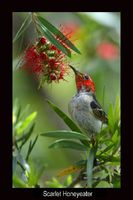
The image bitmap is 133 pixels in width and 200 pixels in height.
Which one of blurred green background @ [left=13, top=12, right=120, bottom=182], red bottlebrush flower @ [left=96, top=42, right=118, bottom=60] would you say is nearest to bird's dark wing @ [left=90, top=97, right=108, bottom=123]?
blurred green background @ [left=13, top=12, right=120, bottom=182]

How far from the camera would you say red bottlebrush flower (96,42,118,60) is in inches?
211

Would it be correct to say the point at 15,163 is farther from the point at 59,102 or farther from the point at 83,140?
the point at 59,102

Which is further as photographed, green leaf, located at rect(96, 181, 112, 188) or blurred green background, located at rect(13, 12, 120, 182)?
blurred green background, located at rect(13, 12, 120, 182)

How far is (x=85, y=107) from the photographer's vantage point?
420cm

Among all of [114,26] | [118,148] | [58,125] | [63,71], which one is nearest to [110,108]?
[118,148]

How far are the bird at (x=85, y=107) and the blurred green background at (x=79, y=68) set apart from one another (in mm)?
439

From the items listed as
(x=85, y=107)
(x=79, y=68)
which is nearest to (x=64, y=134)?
(x=85, y=107)

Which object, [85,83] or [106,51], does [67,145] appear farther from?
[106,51]

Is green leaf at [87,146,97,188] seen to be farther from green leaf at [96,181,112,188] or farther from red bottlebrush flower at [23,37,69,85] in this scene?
red bottlebrush flower at [23,37,69,85]

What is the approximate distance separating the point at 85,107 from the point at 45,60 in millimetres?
1177

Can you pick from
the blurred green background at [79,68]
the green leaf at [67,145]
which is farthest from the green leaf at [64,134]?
the blurred green background at [79,68]

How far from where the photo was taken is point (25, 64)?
3.28m
